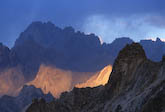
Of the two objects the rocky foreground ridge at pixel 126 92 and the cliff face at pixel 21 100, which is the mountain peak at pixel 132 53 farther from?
the cliff face at pixel 21 100

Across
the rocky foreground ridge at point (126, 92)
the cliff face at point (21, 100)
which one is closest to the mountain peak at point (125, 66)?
the rocky foreground ridge at point (126, 92)

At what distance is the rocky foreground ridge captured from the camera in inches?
1111

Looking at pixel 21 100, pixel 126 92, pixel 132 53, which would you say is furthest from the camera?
pixel 21 100

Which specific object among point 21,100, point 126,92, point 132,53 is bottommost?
point 126,92

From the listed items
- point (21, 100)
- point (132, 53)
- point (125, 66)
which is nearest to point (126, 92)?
point (125, 66)

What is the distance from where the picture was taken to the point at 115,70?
45906mm

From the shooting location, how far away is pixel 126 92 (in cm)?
3725

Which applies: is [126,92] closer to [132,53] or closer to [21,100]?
[132,53]

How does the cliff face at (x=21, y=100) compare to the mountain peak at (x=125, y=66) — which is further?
the cliff face at (x=21, y=100)

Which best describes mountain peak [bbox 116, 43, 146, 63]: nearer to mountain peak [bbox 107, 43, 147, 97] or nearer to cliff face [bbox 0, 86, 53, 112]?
mountain peak [bbox 107, 43, 147, 97]

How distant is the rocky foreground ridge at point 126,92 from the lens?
28.2 metres

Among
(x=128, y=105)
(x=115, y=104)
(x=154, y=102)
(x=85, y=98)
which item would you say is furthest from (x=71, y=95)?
(x=154, y=102)

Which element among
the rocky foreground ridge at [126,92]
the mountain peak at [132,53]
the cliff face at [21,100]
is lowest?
the rocky foreground ridge at [126,92]

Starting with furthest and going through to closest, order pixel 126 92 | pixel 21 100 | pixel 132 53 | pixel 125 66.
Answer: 1. pixel 21 100
2. pixel 132 53
3. pixel 125 66
4. pixel 126 92
